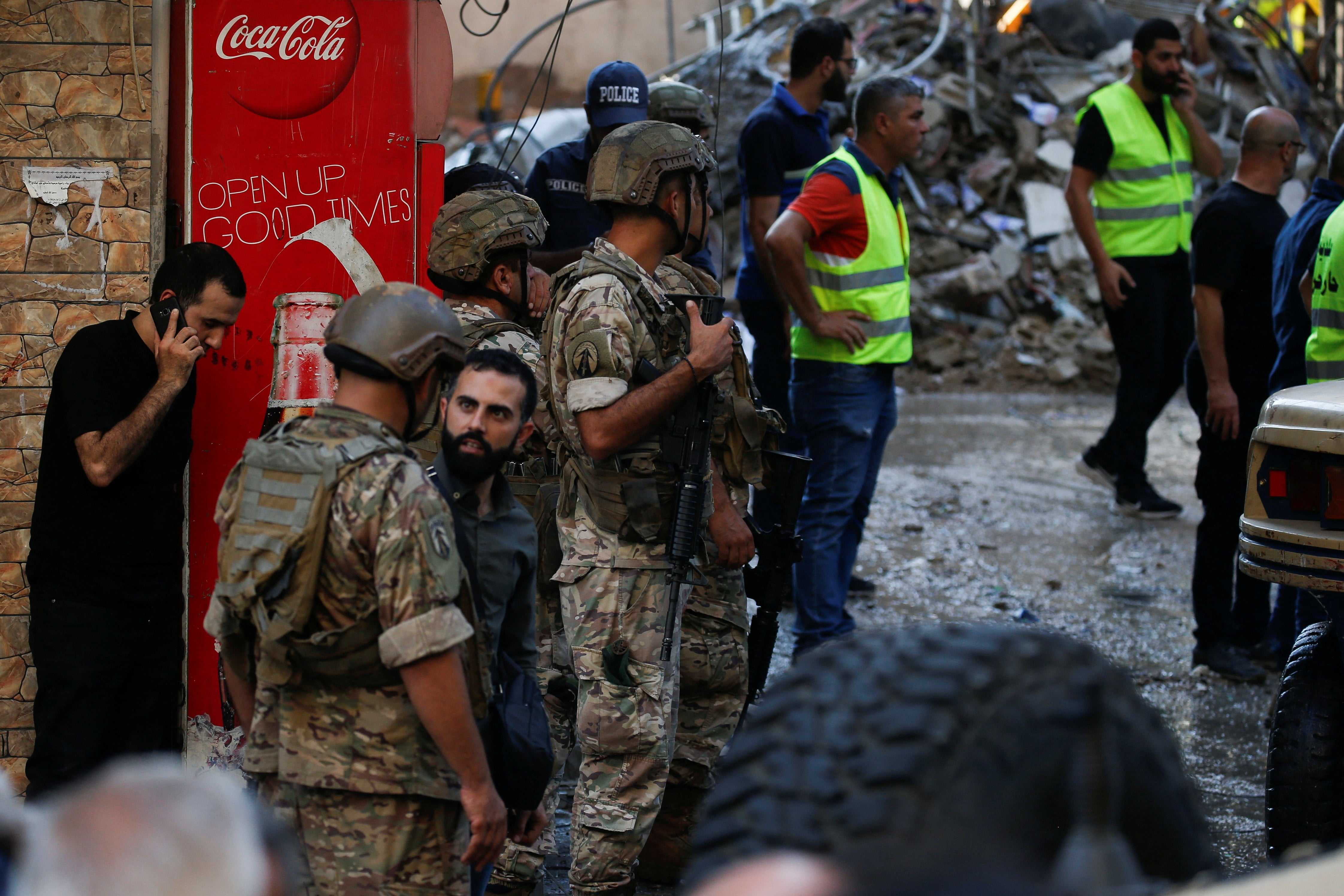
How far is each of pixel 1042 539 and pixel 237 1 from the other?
16.8ft

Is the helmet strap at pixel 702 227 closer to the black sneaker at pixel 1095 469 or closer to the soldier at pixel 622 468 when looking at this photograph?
the soldier at pixel 622 468

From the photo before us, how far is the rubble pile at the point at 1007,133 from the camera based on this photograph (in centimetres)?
1256

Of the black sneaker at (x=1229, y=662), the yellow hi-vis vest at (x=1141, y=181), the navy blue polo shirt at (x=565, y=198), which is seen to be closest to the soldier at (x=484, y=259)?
the navy blue polo shirt at (x=565, y=198)

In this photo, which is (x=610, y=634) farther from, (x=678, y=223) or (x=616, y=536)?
(x=678, y=223)

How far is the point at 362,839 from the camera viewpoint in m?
2.43

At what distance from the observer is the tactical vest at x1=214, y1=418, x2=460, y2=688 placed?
2311 millimetres

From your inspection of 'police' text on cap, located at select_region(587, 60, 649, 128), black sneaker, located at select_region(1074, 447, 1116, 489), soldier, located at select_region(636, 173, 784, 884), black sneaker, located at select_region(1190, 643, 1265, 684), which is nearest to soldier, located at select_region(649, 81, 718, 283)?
'police' text on cap, located at select_region(587, 60, 649, 128)

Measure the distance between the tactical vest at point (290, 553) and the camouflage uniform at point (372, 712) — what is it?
22 millimetres

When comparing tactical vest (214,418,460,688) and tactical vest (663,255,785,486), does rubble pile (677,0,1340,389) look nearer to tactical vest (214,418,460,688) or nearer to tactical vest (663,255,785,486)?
tactical vest (663,255,785,486)

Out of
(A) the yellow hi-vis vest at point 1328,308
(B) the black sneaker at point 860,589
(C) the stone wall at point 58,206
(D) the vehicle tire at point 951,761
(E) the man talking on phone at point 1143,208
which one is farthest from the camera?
(E) the man talking on phone at point 1143,208

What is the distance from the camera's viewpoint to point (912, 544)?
278 inches

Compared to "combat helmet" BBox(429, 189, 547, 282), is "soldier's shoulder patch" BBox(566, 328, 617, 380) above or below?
below

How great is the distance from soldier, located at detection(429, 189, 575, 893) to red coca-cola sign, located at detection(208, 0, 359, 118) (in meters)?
0.60

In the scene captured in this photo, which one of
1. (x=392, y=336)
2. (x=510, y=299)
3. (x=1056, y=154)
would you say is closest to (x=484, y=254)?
(x=510, y=299)
